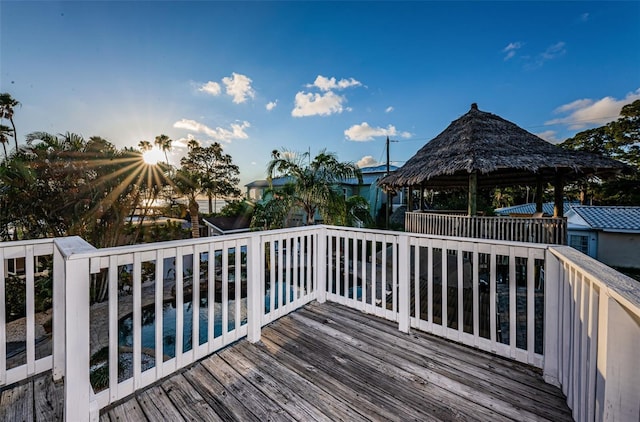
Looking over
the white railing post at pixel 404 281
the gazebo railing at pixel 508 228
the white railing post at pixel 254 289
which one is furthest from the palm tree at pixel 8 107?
the gazebo railing at pixel 508 228

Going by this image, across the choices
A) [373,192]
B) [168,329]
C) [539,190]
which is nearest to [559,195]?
[539,190]

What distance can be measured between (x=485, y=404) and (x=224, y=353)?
2.05 m

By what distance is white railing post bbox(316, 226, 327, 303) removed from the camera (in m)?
3.31

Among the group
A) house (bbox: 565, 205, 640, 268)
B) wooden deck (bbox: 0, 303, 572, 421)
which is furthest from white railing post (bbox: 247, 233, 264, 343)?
house (bbox: 565, 205, 640, 268)

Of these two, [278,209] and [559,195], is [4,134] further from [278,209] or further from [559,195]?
[559,195]

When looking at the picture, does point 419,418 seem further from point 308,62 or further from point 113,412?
point 308,62

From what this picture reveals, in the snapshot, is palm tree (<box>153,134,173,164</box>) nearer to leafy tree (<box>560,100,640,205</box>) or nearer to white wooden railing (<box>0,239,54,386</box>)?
white wooden railing (<box>0,239,54,386</box>)

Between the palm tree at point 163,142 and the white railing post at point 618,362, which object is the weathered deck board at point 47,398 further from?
the palm tree at point 163,142

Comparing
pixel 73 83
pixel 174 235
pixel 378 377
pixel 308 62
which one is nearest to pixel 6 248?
pixel 378 377

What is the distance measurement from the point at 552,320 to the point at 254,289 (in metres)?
2.48

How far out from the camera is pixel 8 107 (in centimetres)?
995

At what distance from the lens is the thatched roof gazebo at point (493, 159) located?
20.3 ft

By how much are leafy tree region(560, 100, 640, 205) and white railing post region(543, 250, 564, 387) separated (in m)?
19.1

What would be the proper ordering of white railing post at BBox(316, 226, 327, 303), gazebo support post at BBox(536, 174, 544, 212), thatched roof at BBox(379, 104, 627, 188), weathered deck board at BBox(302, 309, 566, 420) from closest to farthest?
1. weathered deck board at BBox(302, 309, 566, 420)
2. white railing post at BBox(316, 226, 327, 303)
3. thatched roof at BBox(379, 104, 627, 188)
4. gazebo support post at BBox(536, 174, 544, 212)
